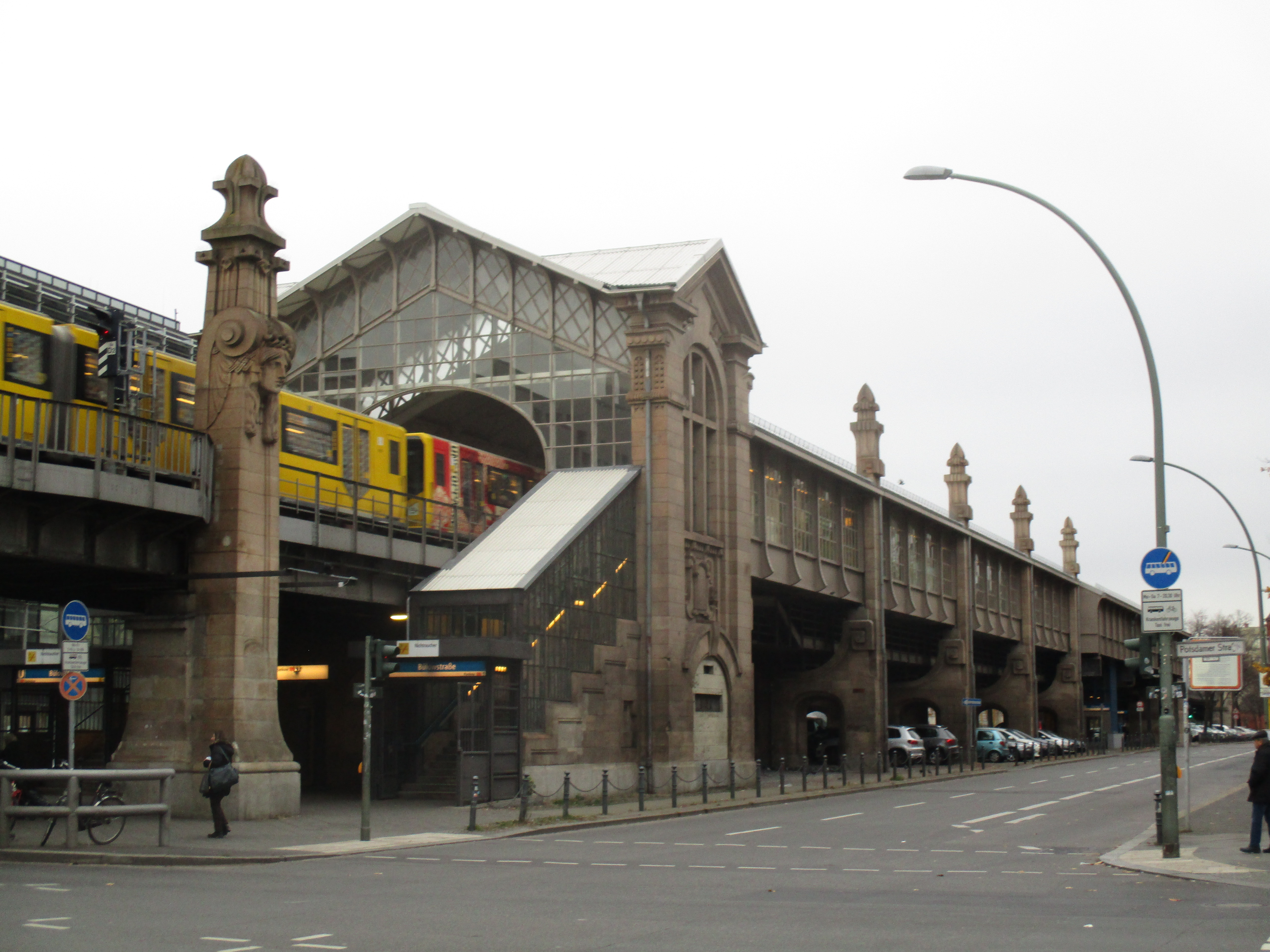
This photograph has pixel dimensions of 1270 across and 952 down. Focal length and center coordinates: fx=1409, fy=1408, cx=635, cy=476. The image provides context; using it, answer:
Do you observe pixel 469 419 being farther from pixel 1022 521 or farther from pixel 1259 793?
pixel 1022 521

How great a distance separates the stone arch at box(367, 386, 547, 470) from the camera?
43.9 m

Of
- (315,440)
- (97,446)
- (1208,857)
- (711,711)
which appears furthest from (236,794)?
(711,711)

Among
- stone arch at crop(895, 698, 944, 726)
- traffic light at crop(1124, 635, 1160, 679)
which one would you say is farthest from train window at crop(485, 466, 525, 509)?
stone arch at crop(895, 698, 944, 726)

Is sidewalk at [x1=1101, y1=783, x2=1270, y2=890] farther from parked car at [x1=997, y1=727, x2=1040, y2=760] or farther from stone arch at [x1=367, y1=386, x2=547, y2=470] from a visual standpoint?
parked car at [x1=997, y1=727, x2=1040, y2=760]

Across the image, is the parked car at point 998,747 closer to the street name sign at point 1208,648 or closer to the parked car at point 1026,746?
the parked car at point 1026,746

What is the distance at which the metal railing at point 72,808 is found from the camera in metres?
19.8

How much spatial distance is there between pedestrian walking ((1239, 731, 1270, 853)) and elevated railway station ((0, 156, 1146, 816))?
14.7 meters

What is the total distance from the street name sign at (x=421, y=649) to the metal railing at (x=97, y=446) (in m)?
4.63

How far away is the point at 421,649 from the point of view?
1065 inches

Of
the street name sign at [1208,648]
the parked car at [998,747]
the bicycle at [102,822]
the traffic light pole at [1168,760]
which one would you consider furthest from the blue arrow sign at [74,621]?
the parked car at [998,747]

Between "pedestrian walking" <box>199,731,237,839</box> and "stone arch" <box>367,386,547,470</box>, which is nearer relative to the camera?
"pedestrian walking" <box>199,731,237,839</box>

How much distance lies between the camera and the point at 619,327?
133ft

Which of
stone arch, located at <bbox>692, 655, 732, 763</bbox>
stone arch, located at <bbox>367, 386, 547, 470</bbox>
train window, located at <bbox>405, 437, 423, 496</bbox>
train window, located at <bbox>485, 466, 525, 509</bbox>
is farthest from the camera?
stone arch, located at <bbox>367, 386, 547, 470</bbox>

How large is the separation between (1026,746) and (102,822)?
5673 centimetres
